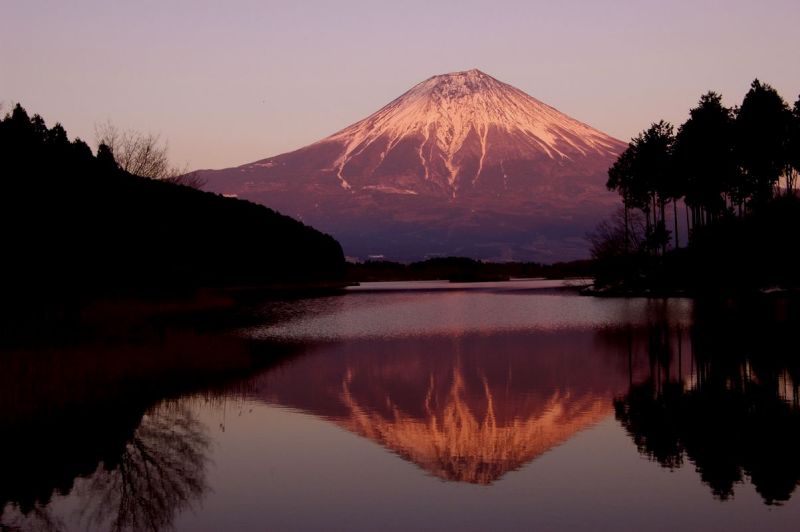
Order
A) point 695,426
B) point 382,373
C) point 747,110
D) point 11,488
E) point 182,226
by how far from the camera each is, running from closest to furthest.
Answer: point 11,488, point 695,426, point 382,373, point 747,110, point 182,226

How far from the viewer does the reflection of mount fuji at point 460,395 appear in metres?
16.8

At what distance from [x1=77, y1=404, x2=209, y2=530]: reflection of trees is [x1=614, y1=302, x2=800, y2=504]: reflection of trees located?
7214mm

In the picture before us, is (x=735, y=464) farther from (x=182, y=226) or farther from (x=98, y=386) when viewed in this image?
(x=182, y=226)

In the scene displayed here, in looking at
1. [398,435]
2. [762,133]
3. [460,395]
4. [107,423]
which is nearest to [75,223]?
[460,395]

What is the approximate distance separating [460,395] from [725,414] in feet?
22.4

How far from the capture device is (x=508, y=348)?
36.4 metres

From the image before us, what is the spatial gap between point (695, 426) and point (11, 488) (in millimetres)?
11637

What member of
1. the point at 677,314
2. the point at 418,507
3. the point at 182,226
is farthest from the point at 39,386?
the point at 182,226

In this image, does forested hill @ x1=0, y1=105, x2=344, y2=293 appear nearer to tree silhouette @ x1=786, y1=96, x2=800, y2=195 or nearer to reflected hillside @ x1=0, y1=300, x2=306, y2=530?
reflected hillside @ x1=0, y1=300, x2=306, y2=530

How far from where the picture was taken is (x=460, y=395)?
939 inches

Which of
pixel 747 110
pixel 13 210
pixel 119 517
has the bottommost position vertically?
pixel 119 517

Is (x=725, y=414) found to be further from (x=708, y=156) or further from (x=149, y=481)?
(x=708, y=156)

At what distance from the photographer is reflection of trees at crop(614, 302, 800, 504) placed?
46.5ft

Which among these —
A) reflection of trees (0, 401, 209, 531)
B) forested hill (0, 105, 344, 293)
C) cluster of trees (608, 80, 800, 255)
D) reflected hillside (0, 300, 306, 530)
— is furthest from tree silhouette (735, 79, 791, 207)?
reflection of trees (0, 401, 209, 531)
